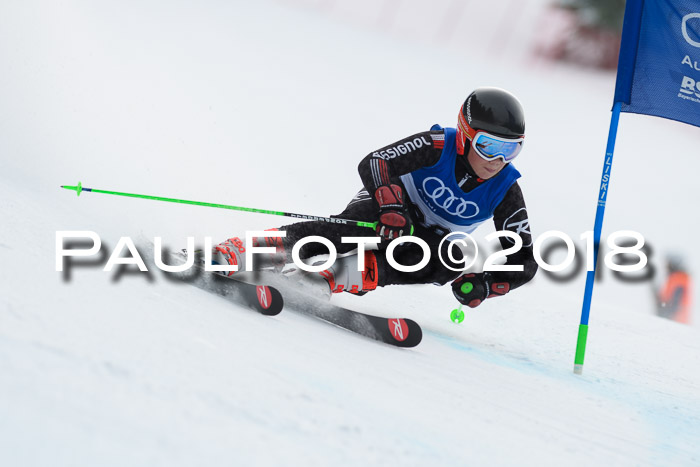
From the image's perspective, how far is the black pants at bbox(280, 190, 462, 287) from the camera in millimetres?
3207

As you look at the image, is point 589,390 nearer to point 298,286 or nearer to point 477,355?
point 477,355

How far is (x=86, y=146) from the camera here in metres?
5.17

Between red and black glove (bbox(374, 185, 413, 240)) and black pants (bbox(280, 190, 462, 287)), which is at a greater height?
red and black glove (bbox(374, 185, 413, 240))

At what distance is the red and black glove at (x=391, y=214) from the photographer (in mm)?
2955

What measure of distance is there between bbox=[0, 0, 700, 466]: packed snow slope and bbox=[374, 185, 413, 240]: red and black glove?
19.6 inches

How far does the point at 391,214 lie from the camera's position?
296cm

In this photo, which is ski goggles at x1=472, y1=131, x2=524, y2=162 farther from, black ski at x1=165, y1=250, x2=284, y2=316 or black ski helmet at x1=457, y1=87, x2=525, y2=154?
black ski at x1=165, y1=250, x2=284, y2=316

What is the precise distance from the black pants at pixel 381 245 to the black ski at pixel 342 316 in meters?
0.18

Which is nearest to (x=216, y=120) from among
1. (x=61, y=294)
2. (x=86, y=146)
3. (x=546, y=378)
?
(x=86, y=146)

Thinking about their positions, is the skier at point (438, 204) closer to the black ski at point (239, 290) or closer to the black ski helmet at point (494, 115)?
the black ski helmet at point (494, 115)

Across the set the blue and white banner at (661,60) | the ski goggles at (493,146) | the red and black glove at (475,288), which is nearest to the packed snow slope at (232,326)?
the red and black glove at (475,288)

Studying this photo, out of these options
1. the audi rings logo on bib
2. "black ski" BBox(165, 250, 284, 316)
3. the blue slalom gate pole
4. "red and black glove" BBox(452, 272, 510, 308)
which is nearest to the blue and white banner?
the blue slalom gate pole

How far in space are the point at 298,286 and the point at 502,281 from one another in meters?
0.96

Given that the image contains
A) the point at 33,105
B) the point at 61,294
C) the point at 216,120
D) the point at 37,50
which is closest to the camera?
the point at 61,294
